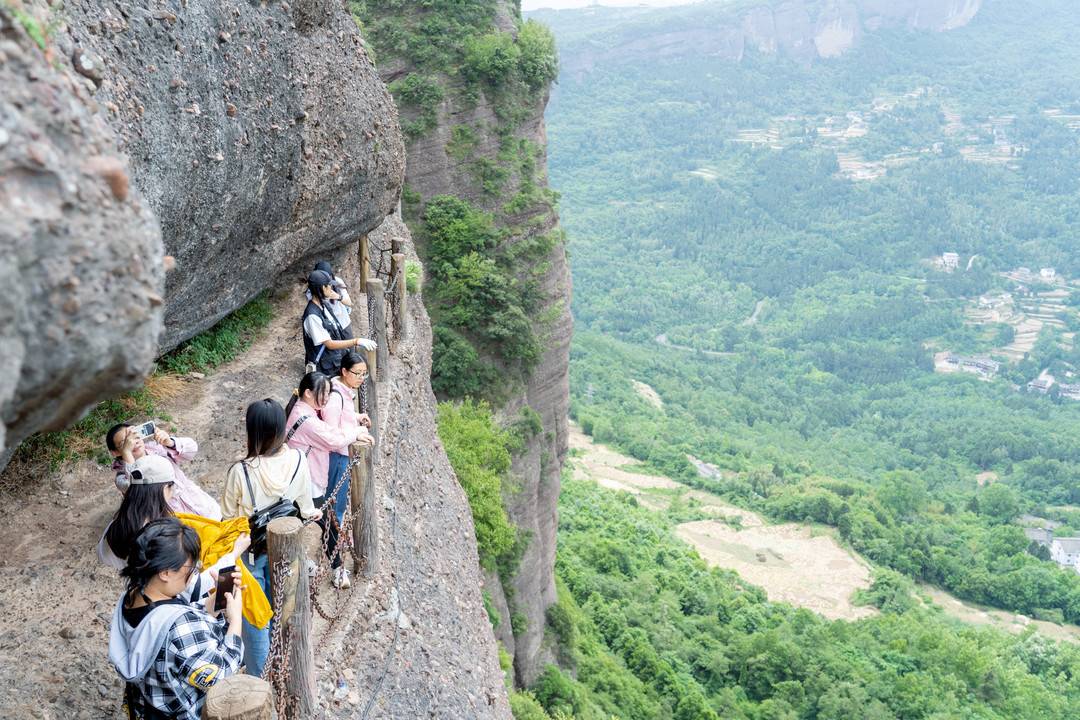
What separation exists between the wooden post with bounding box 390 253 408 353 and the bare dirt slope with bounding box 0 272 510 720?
2.87 ft

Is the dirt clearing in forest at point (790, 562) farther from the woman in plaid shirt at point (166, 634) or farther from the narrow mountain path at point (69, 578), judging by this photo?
the woman in plaid shirt at point (166, 634)

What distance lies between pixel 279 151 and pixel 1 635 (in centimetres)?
461

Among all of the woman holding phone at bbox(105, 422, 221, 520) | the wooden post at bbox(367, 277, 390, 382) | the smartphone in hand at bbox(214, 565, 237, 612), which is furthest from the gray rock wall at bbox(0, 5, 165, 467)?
the wooden post at bbox(367, 277, 390, 382)

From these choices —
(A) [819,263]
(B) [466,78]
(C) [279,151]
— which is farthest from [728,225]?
(C) [279,151]

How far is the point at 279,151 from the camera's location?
7.93m

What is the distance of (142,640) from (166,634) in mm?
106

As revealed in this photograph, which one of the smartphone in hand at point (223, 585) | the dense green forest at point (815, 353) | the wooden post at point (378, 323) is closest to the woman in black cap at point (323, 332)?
the wooden post at point (378, 323)

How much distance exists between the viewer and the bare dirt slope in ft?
17.2

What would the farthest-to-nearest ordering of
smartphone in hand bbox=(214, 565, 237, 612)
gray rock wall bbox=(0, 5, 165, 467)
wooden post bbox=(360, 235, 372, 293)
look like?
1. wooden post bbox=(360, 235, 372, 293)
2. smartphone in hand bbox=(214, 565, 237, 612)
3. gray rock wall bbox=(0, 5, 165, 467)

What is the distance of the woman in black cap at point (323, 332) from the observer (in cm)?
794

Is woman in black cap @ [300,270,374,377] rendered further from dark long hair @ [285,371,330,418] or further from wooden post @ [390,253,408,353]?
wooden post @ [390,253,408,353]

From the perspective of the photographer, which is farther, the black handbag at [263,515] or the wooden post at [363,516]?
the wooden post at [363,516]

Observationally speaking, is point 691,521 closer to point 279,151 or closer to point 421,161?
point 421,161

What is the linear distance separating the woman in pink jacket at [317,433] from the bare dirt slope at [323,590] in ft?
3.88
